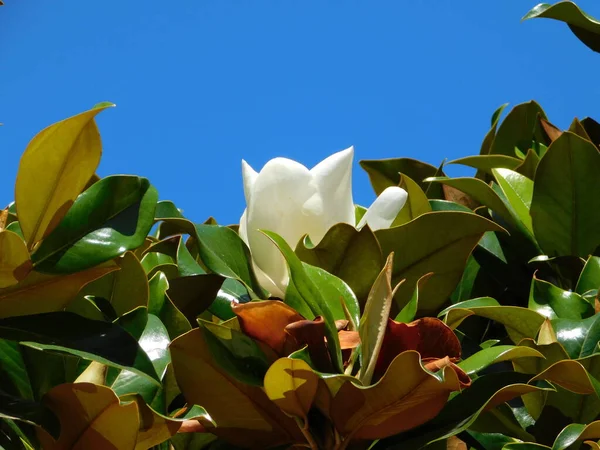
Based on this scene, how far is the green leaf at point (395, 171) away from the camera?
6.11 ft

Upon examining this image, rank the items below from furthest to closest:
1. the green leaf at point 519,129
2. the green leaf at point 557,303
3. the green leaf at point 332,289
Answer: the green leaf at point 519,129
the green leaf at point 557,303
the green leaf at point 332,289

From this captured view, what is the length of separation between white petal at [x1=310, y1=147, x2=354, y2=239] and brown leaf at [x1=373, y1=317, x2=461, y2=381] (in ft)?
0.89

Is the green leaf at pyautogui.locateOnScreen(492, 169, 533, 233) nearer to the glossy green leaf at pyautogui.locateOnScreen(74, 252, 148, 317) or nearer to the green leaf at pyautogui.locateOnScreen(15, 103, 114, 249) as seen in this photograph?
the glossy green leaf at pyautogui.locateOnScreen(74, 252, 148, 317)

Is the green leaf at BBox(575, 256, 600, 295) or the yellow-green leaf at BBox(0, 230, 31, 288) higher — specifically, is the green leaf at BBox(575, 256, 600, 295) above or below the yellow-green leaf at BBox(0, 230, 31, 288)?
below

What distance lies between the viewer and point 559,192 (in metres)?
1.49

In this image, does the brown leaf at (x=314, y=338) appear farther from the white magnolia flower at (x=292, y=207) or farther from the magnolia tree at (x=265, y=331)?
the white magnolia flower at (x=292, y=207)

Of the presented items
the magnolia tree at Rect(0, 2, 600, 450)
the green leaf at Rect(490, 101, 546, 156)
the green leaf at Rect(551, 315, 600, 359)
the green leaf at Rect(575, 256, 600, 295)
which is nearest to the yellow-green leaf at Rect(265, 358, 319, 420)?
the magnolia tree at Rect(0, 2, 600, 450)

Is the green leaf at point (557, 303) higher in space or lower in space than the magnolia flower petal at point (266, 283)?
lower

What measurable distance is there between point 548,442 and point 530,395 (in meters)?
0.07

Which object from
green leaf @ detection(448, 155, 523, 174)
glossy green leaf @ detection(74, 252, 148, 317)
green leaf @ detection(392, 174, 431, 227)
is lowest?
glossy green leaf @ detection(74, 252, 148, 317)

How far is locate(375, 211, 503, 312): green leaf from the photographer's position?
3.77 ft

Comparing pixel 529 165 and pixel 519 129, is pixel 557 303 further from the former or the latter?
pixel 519 129


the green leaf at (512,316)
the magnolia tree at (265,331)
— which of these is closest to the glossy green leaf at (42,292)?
the magnolia tree at (265,331)

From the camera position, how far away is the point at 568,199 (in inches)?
59.1
